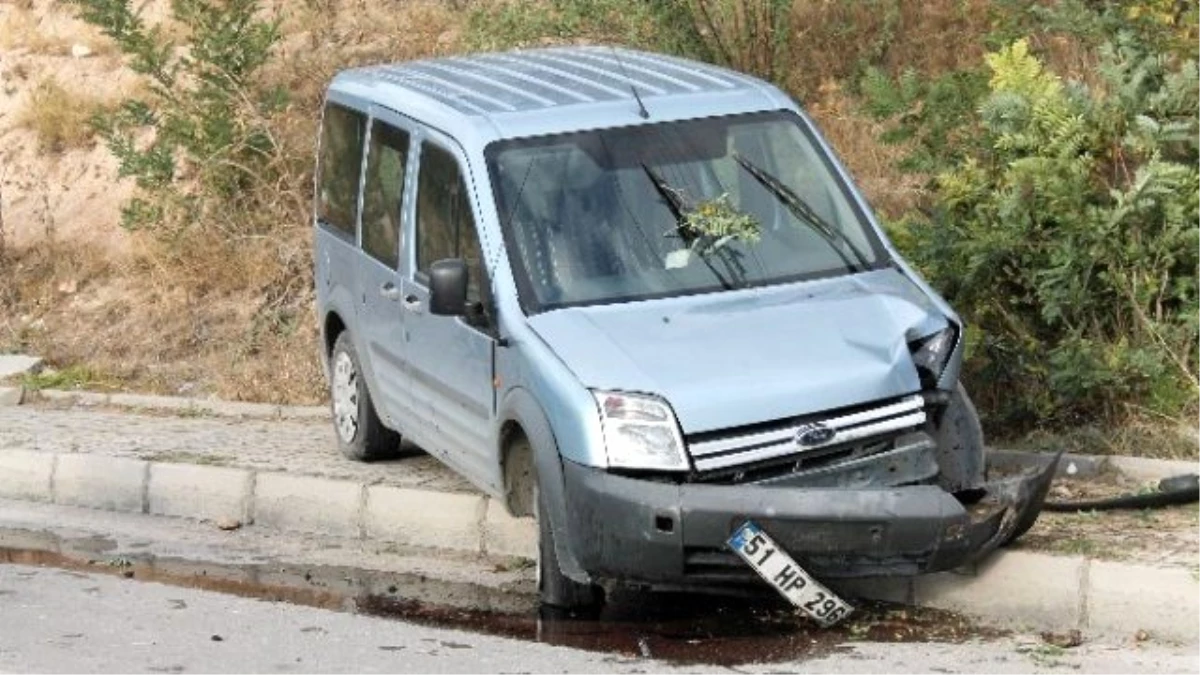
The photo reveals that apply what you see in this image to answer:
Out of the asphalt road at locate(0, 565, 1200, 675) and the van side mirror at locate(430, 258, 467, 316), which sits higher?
the van side mirror at locate(430, 258, 467, 316)

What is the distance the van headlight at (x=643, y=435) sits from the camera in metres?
7.93

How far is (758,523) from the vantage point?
7.79 metres

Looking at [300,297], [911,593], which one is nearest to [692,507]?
[911,593]

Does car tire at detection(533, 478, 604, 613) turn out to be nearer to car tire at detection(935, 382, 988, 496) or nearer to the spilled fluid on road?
the spilled fluid on road

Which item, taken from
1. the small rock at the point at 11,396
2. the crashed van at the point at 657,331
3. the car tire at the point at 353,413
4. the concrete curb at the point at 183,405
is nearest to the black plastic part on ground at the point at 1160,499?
the crashed van at the point at 657,331

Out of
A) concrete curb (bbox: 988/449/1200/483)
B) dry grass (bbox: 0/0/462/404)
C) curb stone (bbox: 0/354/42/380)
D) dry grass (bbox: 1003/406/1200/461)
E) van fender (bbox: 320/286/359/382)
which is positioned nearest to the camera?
concrete curb (bbox: 988/449/1200/483)

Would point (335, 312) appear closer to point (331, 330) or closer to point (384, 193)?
point (331, 330)

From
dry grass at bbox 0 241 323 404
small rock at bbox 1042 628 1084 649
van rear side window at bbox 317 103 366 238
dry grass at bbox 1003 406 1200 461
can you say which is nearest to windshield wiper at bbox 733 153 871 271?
dry grass at bbox 1003 406 1200 461

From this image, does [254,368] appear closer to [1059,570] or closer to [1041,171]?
[1041,171]

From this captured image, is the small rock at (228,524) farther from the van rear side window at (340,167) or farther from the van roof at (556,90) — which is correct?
the van roof at (556,90)

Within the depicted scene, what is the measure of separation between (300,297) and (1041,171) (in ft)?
19.9

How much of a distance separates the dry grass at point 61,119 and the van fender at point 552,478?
1017cm

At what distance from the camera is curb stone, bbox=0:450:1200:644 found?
8.02m

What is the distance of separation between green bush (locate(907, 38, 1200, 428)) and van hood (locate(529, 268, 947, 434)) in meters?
1.78
